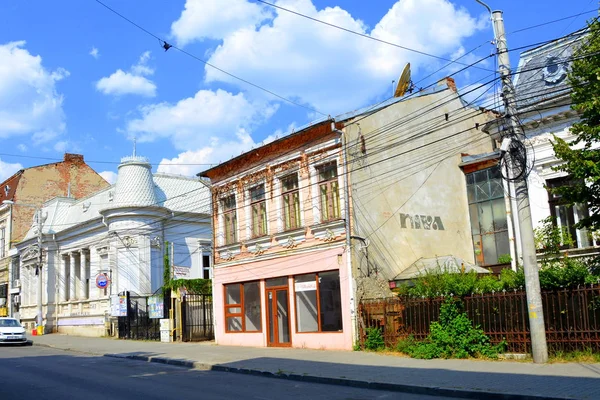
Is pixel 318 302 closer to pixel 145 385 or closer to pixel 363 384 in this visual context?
pixel 363 384

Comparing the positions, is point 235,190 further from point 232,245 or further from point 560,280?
point 560,280

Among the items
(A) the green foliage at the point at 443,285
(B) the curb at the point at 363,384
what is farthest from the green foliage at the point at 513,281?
(B) the curb at the point at 363,384

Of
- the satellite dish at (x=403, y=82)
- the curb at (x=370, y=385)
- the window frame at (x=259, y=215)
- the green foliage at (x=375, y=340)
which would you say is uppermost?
the satellite dish at (x=403, y=82)

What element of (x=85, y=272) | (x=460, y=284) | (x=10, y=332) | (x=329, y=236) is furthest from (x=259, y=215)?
(x=85, y=272)

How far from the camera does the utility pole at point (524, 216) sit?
13852mm

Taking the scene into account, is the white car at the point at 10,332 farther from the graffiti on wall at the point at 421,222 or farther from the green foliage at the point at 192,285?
the graffiti on wall at the point at 421,222

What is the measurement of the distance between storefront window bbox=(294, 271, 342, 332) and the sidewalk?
109 centimetres

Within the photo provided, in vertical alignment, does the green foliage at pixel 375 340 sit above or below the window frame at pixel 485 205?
below

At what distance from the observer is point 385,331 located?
61.1ft

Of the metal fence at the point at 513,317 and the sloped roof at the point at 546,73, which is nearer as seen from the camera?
the metal fence at the point at 513,317

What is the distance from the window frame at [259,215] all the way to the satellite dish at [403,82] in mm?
6237

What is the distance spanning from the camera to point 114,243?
1342 inches

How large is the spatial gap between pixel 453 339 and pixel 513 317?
5.63 feet

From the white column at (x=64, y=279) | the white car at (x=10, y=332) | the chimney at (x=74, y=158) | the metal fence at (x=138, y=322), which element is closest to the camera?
the white car at (x=10, y=332)
